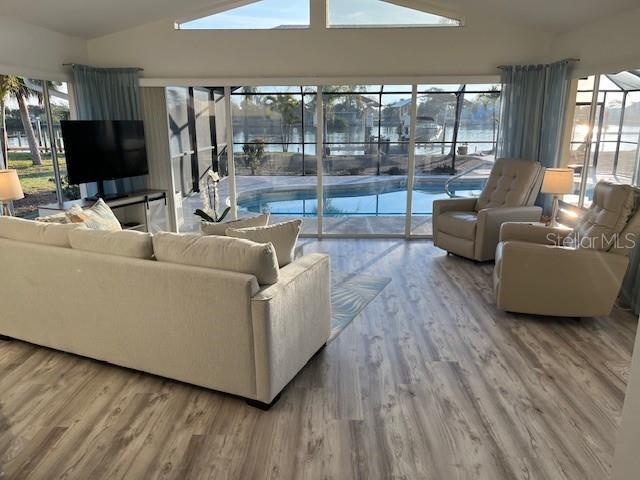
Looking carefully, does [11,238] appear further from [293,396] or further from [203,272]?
[293,396]

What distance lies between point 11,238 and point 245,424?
6.45 ft

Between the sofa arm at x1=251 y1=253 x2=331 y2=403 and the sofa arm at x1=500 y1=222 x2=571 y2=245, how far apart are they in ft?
6.65

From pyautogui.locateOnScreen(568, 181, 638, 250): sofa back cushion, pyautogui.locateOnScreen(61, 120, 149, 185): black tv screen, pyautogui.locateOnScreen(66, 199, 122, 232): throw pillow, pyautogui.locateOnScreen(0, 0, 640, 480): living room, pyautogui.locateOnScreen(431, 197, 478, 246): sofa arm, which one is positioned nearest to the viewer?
pyautogui.locateOnScreen(0, 0, 640, 480): living room

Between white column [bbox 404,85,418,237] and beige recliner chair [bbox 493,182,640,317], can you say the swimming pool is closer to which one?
white column [bbox 404,85,418,237]

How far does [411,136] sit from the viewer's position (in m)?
5.86

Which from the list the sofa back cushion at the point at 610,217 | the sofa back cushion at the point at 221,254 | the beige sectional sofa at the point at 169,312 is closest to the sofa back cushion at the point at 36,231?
the beige sectional sofa at the point at 169,312

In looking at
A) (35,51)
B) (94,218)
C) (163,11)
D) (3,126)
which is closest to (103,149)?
(3,126)

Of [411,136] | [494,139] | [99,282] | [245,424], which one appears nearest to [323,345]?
[245,424]

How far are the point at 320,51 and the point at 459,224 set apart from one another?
2.67m

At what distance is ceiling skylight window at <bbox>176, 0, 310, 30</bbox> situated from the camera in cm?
548

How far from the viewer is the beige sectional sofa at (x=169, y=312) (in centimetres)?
233

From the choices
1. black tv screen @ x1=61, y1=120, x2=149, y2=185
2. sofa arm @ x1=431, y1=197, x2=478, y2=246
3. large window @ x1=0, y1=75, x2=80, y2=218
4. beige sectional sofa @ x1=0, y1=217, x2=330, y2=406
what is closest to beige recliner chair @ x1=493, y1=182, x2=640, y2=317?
beige sectional sofa @ x1=0, y1=217, x2=330, y2=406

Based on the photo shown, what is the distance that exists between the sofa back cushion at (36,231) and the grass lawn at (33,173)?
2249 mm

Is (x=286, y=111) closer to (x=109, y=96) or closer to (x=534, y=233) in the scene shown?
(x=109, y=96)
